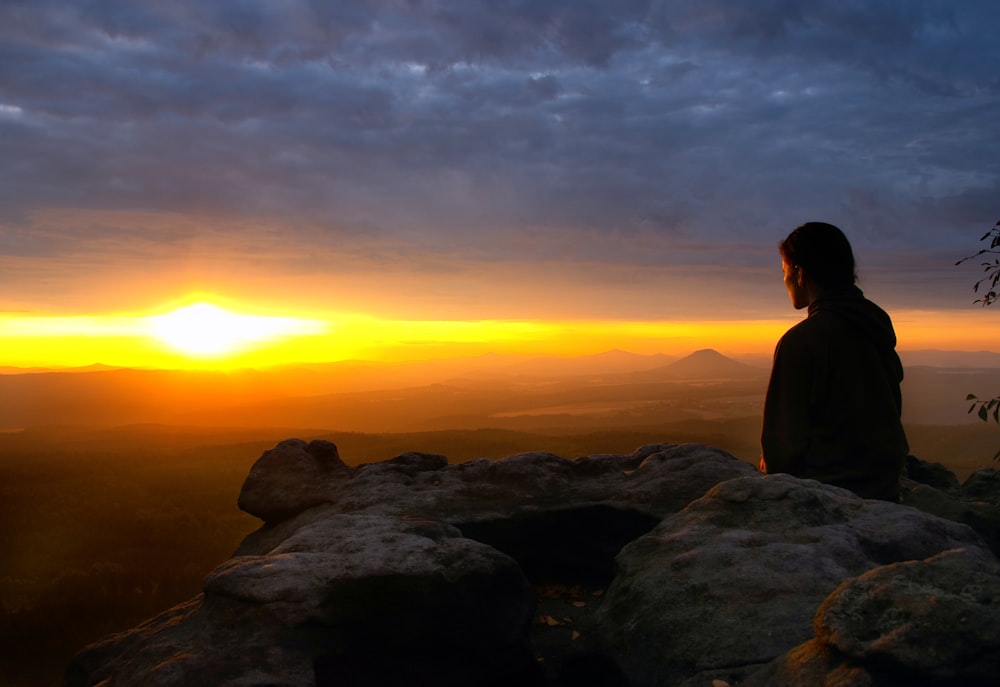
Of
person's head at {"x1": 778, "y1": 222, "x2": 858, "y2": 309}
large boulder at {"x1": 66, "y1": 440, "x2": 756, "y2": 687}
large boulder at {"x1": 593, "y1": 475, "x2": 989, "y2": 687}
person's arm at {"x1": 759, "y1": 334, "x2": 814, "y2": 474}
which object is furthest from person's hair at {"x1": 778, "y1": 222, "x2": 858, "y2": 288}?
Answer: large boulder at {"x1": 66, "y1": 440, "x2": 756, "y2": 687}

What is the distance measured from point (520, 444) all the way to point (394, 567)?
1063 inches

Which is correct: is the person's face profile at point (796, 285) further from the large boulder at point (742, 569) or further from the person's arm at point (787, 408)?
the large boulder at point (742, 569)

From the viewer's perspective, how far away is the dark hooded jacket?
5.76 m

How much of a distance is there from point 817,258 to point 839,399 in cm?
116

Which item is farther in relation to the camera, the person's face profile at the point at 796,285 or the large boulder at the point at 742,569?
the person's face profile at the point at 796,285

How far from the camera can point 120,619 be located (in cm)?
901

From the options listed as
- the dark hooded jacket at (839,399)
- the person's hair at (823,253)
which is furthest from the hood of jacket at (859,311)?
the person's hair at (823,253)

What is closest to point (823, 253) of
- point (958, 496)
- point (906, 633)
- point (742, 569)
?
point (742, 569)

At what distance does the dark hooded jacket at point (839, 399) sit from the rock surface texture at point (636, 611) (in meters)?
0.56

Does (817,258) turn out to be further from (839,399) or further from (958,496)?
(958,496)

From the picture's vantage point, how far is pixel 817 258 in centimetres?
596

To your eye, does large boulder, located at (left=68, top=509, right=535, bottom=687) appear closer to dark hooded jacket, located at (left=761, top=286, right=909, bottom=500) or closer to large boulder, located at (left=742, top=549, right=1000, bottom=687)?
large boulder, located at (left=742, top=549, right=1000, bottom=687)

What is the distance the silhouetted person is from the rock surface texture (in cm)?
57

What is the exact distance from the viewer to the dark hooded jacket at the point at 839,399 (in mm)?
5762
